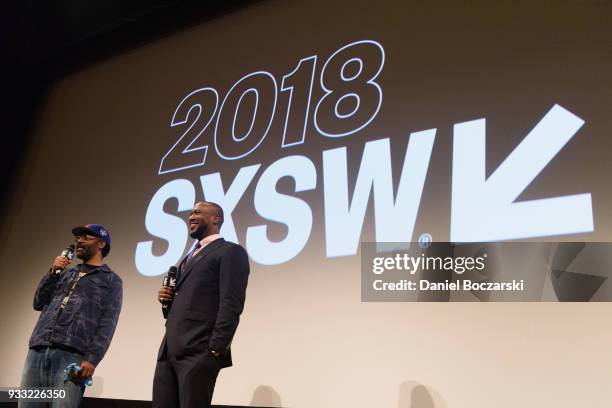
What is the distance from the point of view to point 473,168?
3.21 m

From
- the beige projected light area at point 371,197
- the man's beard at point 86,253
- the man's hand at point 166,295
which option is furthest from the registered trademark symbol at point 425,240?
the man's beard at point 86,253

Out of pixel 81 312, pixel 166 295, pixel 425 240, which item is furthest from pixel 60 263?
pixel 425 240

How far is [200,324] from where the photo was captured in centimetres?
239

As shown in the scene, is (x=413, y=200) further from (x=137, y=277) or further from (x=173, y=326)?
(x=137, y=277)

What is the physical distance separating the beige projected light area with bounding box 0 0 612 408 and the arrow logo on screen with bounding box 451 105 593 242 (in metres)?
0.04

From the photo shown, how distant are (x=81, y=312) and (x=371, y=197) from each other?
1.62 meters

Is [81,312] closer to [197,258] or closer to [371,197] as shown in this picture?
[197,258]

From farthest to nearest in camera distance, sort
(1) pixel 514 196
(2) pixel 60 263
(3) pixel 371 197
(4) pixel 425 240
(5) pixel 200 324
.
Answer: (3) pixel 371 197 → (4) pixel 425 240 → (1) pixel 514 196 → (2) pixel 60 263 → (5) pixel 200 324

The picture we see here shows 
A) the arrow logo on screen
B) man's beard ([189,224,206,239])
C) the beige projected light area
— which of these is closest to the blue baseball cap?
man's beard ([189,224,206,239])

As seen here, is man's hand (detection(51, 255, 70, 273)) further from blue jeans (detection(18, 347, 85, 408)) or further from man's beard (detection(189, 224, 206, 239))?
man's beard (detection(189, 224, 206, 239))

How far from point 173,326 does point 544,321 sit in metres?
1.67

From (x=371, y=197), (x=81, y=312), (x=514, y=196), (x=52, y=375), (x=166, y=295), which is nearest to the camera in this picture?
(x=166, y=295)

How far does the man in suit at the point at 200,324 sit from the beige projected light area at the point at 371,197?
3.50 feet

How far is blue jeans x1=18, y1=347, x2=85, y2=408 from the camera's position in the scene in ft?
8.57
